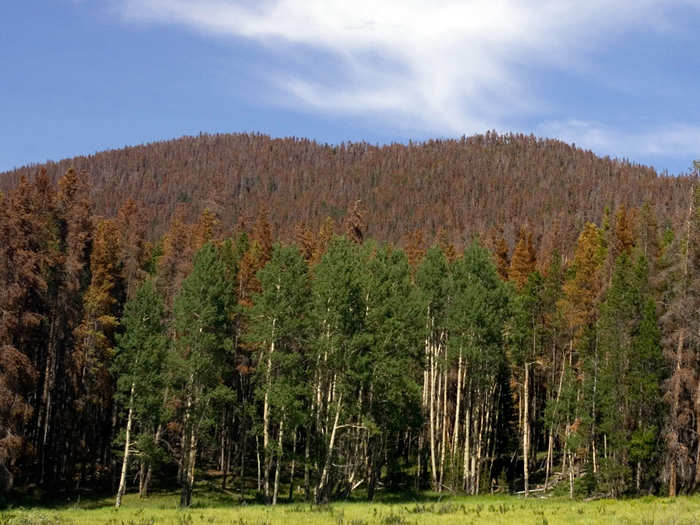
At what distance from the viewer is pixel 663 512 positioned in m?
23.3

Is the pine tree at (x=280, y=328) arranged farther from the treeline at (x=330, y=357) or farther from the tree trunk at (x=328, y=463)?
the tree trunk at (x=328, y=463)

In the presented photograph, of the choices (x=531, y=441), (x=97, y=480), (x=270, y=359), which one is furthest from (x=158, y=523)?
(x=531, y=441)

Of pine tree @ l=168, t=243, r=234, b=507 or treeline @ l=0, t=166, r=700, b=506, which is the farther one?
pine tree @ l=168, t=243, r=234, b=507

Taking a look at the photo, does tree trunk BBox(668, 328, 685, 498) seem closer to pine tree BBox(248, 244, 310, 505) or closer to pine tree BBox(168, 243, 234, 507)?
pine tree BBox(248, 244, 310, 505)

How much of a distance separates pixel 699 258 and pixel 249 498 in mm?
28484

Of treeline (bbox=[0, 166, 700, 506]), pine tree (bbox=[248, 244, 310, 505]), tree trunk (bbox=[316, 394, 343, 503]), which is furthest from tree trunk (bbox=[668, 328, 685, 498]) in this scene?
pine tree (bbox=[248, 244, 310, 505])

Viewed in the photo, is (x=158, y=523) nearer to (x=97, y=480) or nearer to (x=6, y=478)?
(x=6, y=478)

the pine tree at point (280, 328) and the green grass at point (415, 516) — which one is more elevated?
the pine tree at point (280, 328)

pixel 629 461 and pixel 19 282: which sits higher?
pixel 19 282

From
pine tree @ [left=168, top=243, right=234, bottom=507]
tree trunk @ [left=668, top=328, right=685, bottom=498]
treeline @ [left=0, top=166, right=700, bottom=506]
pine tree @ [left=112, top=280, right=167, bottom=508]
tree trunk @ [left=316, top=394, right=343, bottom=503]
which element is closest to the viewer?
tree trunk @ [left=316, top=394, right=343, bottom=503]

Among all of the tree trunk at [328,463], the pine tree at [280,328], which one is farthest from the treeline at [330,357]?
the tree trunk at [328,463]

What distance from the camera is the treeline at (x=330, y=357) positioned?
3434 cm

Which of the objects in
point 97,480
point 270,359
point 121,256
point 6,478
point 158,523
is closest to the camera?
point 158,523

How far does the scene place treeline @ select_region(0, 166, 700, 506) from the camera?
34.3 m
